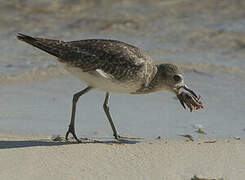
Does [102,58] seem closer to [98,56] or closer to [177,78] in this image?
[98,56]

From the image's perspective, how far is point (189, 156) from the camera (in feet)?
22.6

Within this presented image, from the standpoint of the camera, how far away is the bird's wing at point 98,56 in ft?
25.1

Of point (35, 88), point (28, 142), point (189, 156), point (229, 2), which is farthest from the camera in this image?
point (229, 2)

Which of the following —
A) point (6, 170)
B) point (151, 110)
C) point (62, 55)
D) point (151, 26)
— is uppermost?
point (151, 26)

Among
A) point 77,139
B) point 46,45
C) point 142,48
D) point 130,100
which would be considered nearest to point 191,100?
point 77,139

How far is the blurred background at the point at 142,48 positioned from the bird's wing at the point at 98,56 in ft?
3.16

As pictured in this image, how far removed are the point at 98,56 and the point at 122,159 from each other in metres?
1.57

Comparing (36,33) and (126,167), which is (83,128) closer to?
(126,167)

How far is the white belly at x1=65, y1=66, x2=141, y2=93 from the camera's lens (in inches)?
299

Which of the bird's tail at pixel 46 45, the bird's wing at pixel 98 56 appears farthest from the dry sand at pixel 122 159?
the bird's tail at pixel 46 45

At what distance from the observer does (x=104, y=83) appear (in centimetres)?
760

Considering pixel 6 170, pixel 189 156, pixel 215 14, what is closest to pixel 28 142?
pixel 6 170

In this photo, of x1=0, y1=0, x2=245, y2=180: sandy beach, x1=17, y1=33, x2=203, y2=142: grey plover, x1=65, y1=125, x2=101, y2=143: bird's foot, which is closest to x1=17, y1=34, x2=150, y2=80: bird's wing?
x1=17, y1=33, x2=203, y2=142: grey plover

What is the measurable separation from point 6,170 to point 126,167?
1266mm
